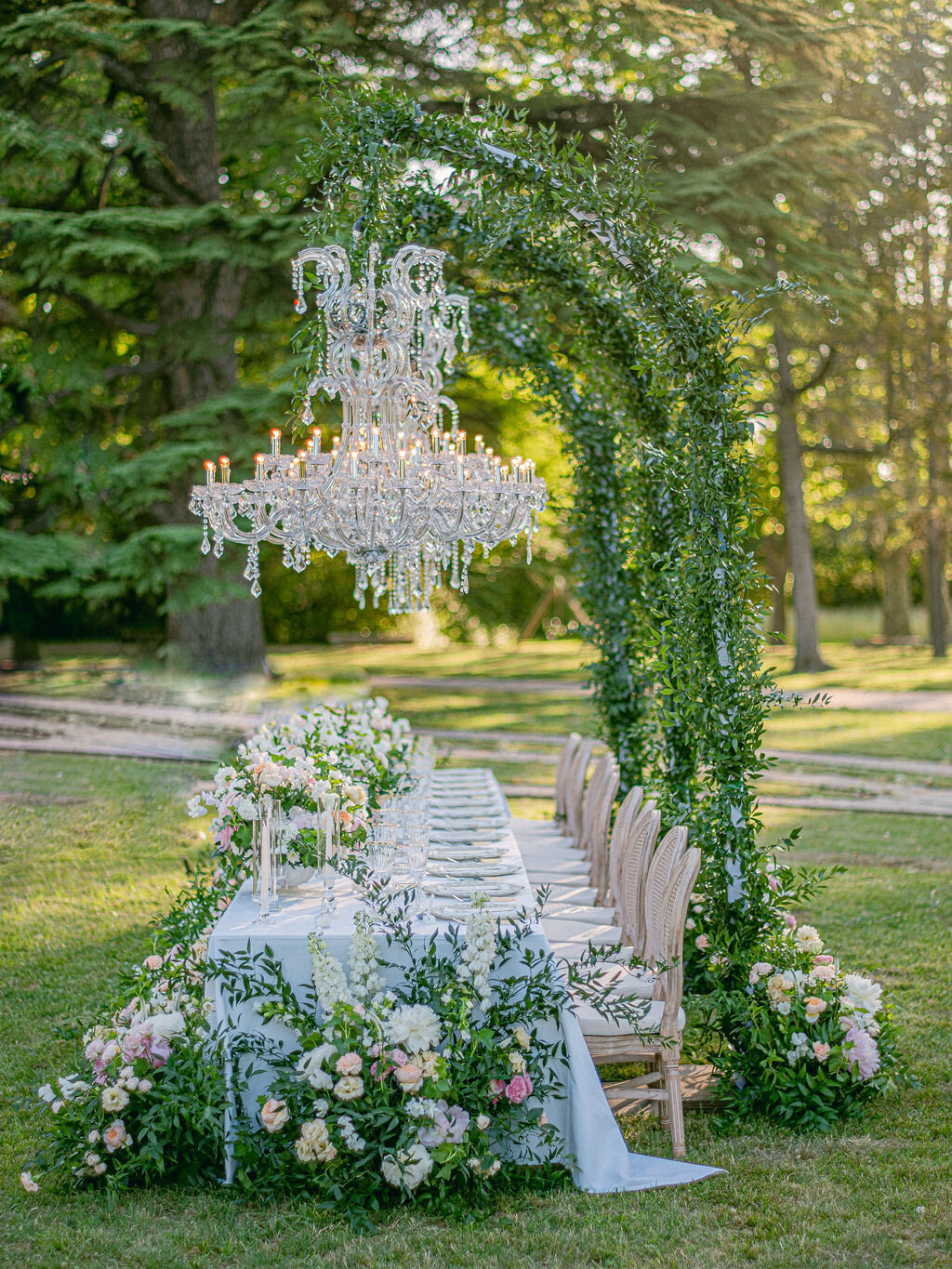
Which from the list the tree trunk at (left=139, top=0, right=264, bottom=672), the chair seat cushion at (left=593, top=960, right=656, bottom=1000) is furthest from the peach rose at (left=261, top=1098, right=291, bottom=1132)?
the tree trunk at (left=139, top=0, right=264, bottom=672)

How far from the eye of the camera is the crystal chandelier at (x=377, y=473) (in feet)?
16.6

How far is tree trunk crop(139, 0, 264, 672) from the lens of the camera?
40.0ft

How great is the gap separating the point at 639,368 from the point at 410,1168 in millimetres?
3972

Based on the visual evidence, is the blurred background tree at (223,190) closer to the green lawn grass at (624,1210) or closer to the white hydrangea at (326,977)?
the green lawn grass at (624,1210)

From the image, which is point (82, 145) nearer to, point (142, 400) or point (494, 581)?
point (142, 400)

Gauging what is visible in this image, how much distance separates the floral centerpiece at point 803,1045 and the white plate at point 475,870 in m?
1.03

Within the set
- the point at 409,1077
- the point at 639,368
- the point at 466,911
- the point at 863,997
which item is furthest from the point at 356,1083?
the point at 639,368

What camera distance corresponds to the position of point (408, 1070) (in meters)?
3.72

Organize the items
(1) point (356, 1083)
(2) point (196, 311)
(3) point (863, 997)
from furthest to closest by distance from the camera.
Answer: (2) point (196, 311), (3) point (863, 997), (1) point (356, 1083)

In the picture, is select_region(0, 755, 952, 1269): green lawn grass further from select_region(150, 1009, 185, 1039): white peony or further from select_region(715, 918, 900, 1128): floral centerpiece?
select_region(150, 1009, 185, 1039): white peony

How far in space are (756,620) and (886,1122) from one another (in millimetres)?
2076

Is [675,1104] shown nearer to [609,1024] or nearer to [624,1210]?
[609,1024]

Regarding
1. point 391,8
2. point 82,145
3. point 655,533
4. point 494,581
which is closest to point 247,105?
point 82,145

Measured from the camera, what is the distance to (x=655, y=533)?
623 centimetres
